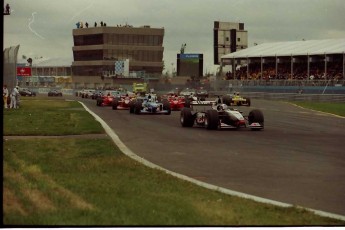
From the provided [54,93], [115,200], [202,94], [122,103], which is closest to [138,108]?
[122,103]

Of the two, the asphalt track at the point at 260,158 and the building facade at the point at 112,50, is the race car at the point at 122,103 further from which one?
the asphalt track at the point at 260,158

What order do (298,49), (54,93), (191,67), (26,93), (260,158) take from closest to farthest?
(260,158), (298,49), (26,93), (191,67), (54,93)

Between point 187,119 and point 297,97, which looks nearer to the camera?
point 187,119

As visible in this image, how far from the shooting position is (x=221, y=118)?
930 inches

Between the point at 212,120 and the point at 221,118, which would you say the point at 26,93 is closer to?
the point at 221,118

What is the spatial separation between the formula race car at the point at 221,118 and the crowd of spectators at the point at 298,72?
26611 mm

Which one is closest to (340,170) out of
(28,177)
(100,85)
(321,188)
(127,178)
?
(321,188)

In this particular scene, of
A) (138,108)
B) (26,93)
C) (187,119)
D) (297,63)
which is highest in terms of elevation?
(297,63)

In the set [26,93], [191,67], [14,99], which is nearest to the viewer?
[14,99]

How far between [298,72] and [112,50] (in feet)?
60.8

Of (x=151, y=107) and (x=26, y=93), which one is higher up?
(x=26, y=93)

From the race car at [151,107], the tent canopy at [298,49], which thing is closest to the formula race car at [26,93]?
the tent canopy at [298,49]

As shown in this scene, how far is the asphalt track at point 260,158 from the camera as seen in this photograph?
10.0 m

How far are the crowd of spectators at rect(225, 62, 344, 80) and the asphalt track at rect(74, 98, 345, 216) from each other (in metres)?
27.7
